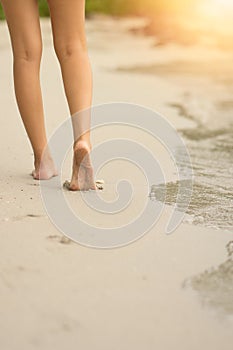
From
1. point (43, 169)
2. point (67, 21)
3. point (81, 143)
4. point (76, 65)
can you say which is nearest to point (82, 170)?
point (81, 143)

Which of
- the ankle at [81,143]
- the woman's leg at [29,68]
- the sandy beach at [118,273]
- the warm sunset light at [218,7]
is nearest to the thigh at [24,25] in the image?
the woman's leg at [29,68]

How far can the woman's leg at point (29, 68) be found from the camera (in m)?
2.51

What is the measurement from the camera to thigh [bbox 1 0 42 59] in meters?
2.49

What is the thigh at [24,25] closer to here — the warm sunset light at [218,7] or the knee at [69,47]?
the knee at [69,47]

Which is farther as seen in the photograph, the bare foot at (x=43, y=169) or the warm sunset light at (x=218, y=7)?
the warm sunset light at (x=218, y=7)

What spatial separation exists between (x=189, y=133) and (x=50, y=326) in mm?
2203

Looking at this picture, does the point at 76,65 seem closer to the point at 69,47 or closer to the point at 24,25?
the point at 69,47

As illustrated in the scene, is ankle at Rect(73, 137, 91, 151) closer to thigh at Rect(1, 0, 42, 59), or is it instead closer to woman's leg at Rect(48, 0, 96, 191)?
woman's leg at Rect(48, 0, 96, 191)

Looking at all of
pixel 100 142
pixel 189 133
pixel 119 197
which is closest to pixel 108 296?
pixel 119 197

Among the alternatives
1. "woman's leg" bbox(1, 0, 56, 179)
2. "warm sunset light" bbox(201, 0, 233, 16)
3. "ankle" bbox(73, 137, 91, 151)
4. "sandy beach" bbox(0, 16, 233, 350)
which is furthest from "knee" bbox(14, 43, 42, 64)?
"warm sunset light" bbox(201, 0, 233, 16)

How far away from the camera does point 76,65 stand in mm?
2607

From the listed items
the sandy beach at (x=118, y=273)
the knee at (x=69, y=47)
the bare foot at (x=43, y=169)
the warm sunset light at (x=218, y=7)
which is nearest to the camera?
the sandy beach at (x=118, y=273)

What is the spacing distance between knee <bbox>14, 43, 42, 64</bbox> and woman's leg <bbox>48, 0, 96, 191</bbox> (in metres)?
0.07

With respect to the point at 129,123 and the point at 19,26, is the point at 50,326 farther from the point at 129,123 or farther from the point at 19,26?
the point at 129,123
